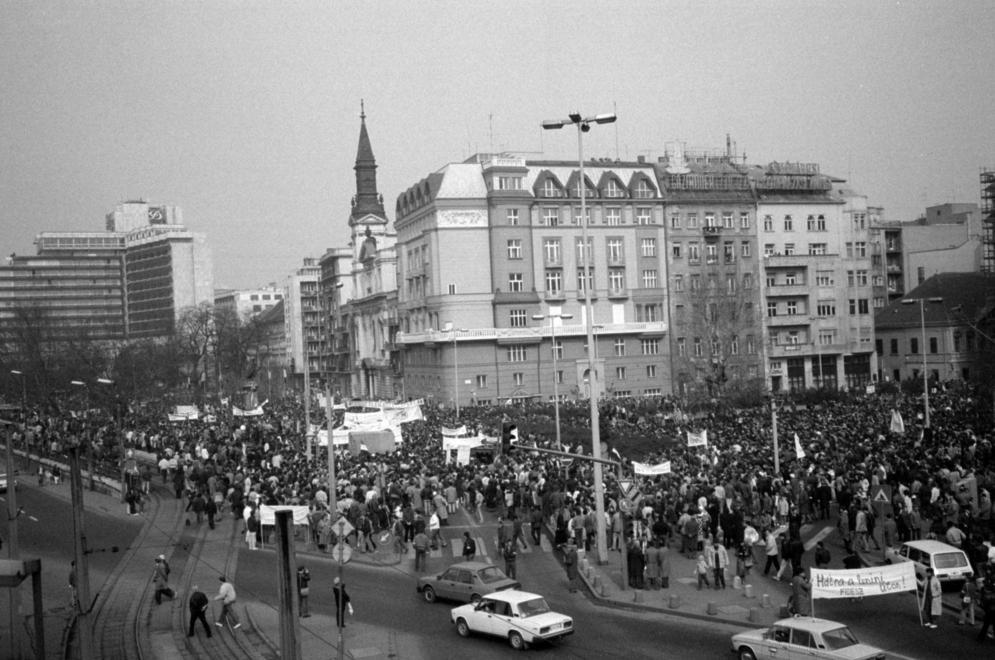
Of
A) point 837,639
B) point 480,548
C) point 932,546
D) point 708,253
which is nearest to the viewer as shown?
point 837,639

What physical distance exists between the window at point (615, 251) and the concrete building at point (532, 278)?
86 mm

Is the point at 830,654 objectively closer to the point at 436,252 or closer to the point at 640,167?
the point at 436,252

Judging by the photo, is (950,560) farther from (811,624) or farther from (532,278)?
(532,278)

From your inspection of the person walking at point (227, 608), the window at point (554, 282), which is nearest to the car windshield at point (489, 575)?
the person walking at point (227, 608)

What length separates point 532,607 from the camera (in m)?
19.8

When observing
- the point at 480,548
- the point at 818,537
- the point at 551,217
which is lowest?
the point at 480,548

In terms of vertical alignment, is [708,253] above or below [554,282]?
above

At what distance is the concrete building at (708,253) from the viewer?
270ft

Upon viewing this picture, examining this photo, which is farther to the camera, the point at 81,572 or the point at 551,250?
the point at 551,250

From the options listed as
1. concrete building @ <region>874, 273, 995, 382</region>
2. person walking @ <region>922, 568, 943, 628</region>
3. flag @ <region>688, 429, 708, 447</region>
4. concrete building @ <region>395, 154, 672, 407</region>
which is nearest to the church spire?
concrete building @ <region>395, 154, 672, 407</region>

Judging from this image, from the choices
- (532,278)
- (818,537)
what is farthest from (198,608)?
(532,278)

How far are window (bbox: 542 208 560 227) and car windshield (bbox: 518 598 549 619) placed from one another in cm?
6408

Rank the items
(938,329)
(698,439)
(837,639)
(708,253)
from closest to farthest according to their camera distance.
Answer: (837,639) → (698,439) → (938,329) → (708,253)

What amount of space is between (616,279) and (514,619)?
2586 inches
